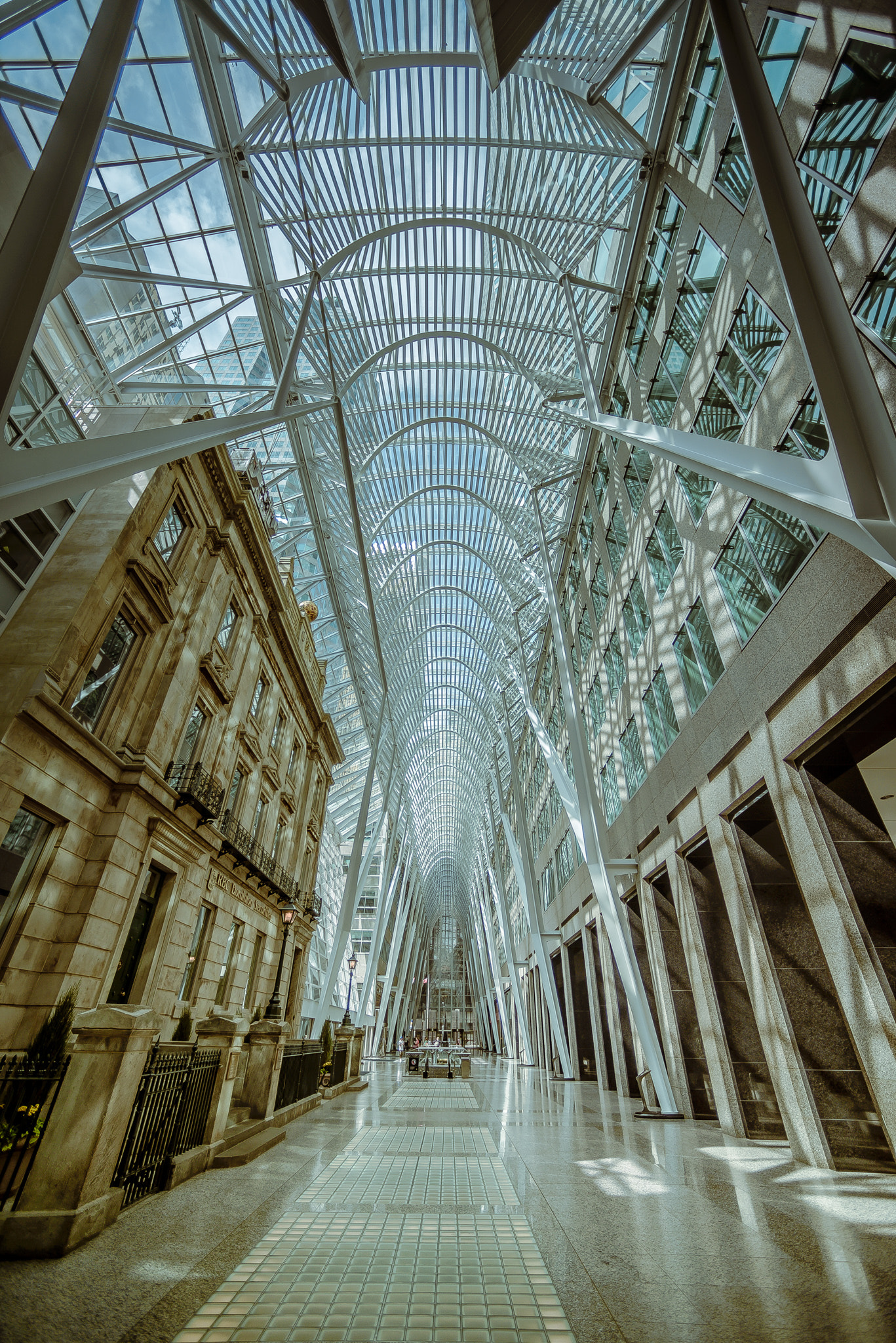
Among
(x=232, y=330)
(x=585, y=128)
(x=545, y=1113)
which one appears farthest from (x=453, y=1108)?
(x=585, y=128)

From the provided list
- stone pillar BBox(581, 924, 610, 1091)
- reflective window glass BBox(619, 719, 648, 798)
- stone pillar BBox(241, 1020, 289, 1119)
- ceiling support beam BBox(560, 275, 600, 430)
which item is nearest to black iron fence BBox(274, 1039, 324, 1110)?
stone pillar BBox(241, 1020, 289, 1119)

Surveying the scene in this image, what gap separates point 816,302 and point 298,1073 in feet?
49.9

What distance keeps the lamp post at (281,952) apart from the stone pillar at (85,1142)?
6.16 m

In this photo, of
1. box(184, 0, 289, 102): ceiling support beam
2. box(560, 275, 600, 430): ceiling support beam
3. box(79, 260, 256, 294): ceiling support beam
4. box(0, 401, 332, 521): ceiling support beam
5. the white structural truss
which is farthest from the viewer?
box(79, 260, 256, 294): ceiling support beam

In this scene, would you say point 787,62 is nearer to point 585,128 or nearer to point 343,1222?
point 585,128

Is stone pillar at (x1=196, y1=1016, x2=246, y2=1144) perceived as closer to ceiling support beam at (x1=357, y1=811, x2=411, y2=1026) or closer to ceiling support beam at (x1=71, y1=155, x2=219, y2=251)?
ceiling support beam at (x1=71, y1=155, x2=219, y2=251)

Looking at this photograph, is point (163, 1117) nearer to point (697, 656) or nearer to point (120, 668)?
point (120, 668)

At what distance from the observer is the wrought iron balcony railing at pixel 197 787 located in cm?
1475

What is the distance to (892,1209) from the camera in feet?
19.3

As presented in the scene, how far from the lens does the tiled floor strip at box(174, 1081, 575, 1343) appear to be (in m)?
3.38

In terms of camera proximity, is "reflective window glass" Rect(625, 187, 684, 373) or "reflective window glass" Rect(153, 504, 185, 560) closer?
"reflective window glass" Rect(625, 187, 684, 373)

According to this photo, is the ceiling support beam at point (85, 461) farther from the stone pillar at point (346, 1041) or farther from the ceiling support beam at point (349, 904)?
the ceiling support beam at point (349, 904)

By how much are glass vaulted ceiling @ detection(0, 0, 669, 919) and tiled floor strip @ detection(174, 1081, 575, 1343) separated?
47.9ft

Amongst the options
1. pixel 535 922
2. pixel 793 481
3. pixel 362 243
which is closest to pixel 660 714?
pixel 793 481
